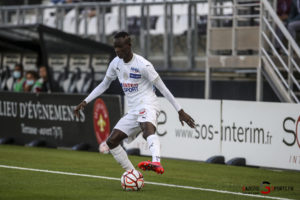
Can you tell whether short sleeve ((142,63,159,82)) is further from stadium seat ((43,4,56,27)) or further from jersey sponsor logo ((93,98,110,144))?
stadium seat ((43,4,56,27))

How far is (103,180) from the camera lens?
1202 centimetres

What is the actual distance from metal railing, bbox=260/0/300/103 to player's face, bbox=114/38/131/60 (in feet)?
22.0

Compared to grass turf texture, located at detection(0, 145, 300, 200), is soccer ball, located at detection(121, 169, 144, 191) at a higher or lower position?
higher

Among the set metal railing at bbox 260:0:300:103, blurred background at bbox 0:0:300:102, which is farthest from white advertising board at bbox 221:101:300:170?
blurred background at bbox 0:0:300:102

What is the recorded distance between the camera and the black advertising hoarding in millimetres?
18156

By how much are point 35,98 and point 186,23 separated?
15.3ft

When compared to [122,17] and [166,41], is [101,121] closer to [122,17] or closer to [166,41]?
[166,41]

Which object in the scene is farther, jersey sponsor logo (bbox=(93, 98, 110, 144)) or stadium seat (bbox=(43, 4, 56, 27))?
stadium seat (bbox=(43, 4, 56, 27))

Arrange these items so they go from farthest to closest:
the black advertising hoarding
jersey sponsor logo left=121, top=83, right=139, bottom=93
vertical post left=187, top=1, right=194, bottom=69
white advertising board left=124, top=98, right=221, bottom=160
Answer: vertical post left=187, top=1, right=194, bottom=69 → the black advertising hoarding → white advertising board left=124, top=98, right=221, bottom=160 → jersey sponsor logo left=121, top=83, right=139, bottom=93

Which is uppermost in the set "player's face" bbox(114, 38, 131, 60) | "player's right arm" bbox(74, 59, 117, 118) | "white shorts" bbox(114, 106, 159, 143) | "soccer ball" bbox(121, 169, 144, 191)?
"player's face" bbox(114, 38, 131, 60)

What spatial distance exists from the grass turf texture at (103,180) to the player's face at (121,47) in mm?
1931

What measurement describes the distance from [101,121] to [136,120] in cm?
729

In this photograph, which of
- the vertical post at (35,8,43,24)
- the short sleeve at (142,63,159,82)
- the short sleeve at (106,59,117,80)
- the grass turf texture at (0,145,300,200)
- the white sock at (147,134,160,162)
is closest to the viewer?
the grass turf texture at (0,145,300,200)

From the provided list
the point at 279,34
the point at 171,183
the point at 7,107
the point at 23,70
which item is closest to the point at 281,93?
the point at 279,34
